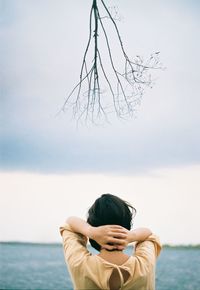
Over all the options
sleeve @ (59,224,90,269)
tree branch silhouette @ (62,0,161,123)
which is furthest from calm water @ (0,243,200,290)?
sleeve @ (59,224,90,269)

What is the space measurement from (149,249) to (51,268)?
9.41ft

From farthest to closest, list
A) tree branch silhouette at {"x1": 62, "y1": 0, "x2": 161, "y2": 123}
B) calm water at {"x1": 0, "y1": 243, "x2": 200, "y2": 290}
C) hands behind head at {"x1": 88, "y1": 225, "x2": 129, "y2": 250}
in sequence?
calm water at {"x1": 0, "y1": 243, "x2": 200, "y2": 290}
tree branch silhouette at {"x1": 62, "y1": 0, "x2": 161, "y2": 123}
hands behind head at {"x1": 88, "y1": 225, "x2": 129, "y2": 250}

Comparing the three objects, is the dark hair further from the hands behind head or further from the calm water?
the calm water

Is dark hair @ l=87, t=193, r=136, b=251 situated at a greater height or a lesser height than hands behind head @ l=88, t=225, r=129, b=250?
greater

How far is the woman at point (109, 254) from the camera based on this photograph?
1.13 m

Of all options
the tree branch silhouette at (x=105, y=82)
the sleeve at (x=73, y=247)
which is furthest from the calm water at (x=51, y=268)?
the sleeve at (x=73, y=247)

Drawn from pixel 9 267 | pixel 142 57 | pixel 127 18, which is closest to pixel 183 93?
pixel 142 57

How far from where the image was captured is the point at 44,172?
111 inches

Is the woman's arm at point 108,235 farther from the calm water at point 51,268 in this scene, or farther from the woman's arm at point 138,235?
the calm water at point 51,268

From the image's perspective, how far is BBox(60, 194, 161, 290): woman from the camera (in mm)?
1133

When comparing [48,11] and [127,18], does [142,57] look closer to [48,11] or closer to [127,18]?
[127,18]

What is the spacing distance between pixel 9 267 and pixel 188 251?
1278 mm

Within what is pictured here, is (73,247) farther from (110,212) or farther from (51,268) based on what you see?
(51,268)

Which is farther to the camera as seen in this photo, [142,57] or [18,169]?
[18,169]
